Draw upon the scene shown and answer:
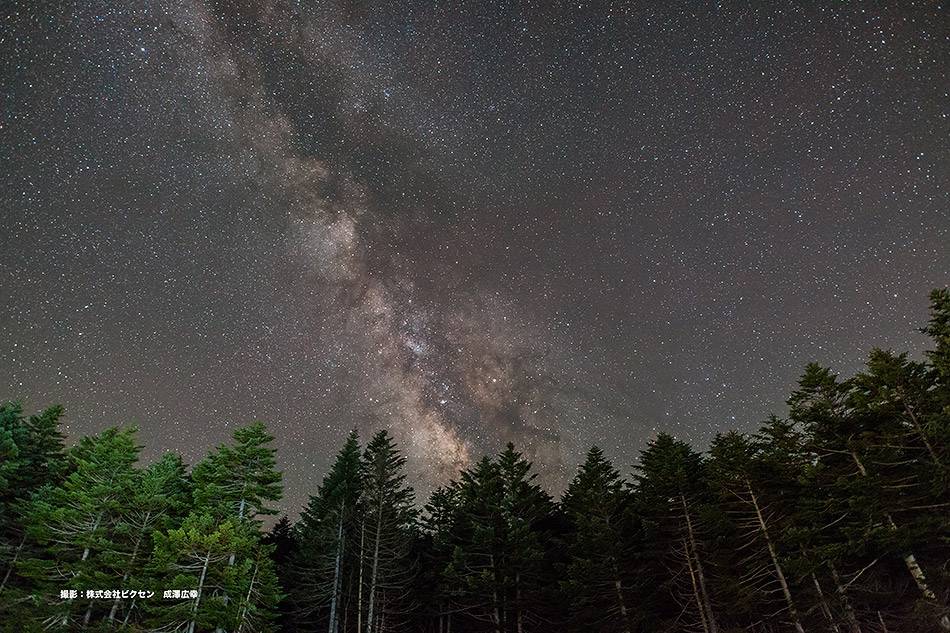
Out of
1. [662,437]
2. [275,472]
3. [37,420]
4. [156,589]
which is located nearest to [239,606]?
[156,589]

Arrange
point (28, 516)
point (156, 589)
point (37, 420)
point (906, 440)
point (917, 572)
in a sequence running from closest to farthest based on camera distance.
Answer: point (917, 572), point (906, 440), point (156, 589), point (28, 516), point (37, 420)

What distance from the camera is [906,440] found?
22266 millimetres

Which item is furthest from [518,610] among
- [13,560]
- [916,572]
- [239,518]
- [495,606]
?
[13,560]

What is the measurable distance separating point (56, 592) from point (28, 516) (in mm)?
5447

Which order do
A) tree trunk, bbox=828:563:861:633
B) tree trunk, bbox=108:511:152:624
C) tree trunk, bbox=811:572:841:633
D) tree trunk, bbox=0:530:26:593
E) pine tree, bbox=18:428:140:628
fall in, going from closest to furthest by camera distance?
tree trunk, bbox=828:563:861:633 → tree trunk, bbox=811:572:841:633 → pine tree, bbox=18:428:140:628 → tree trunk, bbox=108:511:152:624 → tree trunk, bbox=0:530:26:593

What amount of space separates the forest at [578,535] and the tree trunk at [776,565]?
0.31ft

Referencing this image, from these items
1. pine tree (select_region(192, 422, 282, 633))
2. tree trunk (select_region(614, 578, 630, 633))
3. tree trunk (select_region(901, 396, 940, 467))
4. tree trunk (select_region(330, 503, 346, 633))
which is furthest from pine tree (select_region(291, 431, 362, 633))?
tree trunk (select_region(901, 396, 940, 467))

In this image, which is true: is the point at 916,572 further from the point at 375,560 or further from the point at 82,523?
the point at 82,523

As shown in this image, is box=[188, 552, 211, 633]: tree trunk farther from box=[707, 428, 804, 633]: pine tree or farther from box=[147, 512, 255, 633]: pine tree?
box=[707, 428, 804, 633]: pine tree

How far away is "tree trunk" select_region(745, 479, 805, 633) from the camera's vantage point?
23.1 m

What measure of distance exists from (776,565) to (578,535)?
36.8ft

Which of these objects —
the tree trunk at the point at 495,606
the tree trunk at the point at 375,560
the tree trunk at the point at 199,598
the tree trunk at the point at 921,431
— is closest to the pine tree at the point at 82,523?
the tree trunk at the point at 199,598

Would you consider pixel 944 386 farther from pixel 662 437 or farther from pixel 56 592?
pixel 56 592

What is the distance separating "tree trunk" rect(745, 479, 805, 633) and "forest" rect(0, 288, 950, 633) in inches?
3.7
